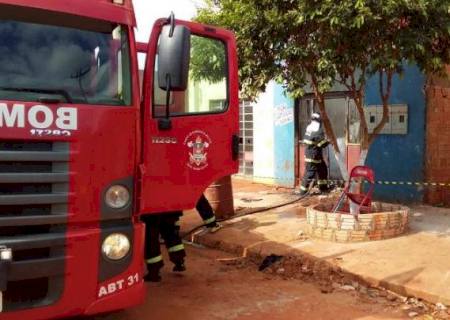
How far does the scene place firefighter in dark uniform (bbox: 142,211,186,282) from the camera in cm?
562

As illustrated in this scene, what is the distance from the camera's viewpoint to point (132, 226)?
379cm

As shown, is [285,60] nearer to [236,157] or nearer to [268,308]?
[236,157]

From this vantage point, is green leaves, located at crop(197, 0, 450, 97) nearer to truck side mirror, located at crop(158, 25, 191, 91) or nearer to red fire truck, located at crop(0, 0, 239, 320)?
truck side mirror, located at crop(158, 25, 191, 91)

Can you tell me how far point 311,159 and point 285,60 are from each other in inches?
161

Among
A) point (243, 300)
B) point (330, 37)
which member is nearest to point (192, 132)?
point (243, 300)

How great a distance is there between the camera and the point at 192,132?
5.12 m

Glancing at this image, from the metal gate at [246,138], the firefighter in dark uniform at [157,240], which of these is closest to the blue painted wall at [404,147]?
the metal gate at [246,138]

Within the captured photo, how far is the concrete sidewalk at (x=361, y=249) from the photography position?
5.60 m

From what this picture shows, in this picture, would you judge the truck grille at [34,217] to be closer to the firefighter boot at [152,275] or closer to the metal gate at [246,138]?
the firefighter boot at [152,275]

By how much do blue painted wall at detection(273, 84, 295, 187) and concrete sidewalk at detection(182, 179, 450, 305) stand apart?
9.51 feet

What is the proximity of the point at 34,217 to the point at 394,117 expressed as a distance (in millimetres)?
7553

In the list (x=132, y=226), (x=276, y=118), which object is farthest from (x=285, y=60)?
(x=276, y=118)

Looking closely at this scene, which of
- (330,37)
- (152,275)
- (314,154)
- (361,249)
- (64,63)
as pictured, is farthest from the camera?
(314,154)

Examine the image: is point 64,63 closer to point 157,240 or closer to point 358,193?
point 157,240
